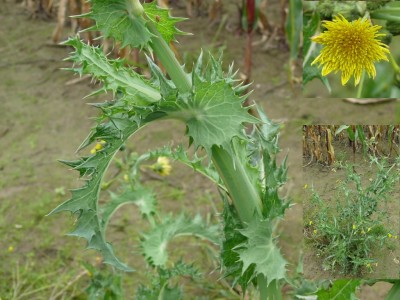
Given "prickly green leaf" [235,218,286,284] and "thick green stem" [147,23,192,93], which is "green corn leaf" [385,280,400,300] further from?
"thick green stem" [147,23,192,93]

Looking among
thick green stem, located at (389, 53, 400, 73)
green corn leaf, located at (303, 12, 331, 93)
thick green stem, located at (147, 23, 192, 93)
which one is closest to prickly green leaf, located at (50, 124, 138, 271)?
thick green stem, located at (147, 23, 192, 93)

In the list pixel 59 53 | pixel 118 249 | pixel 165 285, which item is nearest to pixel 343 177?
pixel 165 285

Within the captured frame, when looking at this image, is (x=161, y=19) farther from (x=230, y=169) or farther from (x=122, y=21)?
(x=230, y=169)

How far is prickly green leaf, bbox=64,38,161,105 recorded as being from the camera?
110cm

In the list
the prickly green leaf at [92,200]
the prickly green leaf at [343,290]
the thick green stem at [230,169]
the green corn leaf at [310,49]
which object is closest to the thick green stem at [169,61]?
the thick green stem at [230,169]

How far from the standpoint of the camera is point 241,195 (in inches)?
47.8

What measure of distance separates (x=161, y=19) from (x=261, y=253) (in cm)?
47

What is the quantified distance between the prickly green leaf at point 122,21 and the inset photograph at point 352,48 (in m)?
0.29

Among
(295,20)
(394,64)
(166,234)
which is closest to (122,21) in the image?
(394,64)

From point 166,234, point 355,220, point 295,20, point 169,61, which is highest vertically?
point 169,61

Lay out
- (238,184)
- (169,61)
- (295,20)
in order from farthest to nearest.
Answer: (295,20) < (238,184) < (169,61)

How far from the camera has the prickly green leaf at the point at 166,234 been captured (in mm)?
1837

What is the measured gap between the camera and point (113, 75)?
1116 millimetres

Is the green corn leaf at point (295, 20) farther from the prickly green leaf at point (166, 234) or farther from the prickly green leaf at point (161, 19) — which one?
the prickly green leaf at point (166, 234)
